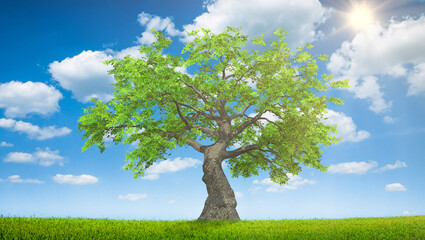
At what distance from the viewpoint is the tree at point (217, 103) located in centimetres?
2162

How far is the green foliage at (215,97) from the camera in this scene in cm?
2158

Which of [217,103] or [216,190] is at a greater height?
[217,103]

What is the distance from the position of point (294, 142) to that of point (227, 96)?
Result: 5209mm

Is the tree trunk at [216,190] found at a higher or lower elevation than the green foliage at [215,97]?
lower

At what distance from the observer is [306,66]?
24703mm

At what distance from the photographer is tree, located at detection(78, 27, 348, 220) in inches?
851

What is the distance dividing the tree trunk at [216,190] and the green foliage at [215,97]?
218 cm

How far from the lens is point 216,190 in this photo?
73.6ft

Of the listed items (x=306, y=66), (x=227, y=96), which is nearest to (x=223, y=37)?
(x=227, y=96)

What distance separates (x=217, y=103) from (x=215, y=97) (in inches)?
17.3

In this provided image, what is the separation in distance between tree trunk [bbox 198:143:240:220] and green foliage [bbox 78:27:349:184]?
2.18 metres

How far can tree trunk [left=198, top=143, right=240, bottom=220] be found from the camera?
71.4ft

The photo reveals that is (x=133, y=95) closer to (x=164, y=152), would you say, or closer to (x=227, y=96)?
(x=164, y=152)

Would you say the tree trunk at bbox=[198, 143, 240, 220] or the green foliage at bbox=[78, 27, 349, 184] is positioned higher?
the green foliage at bbox=[78, 27, 349, 184]
